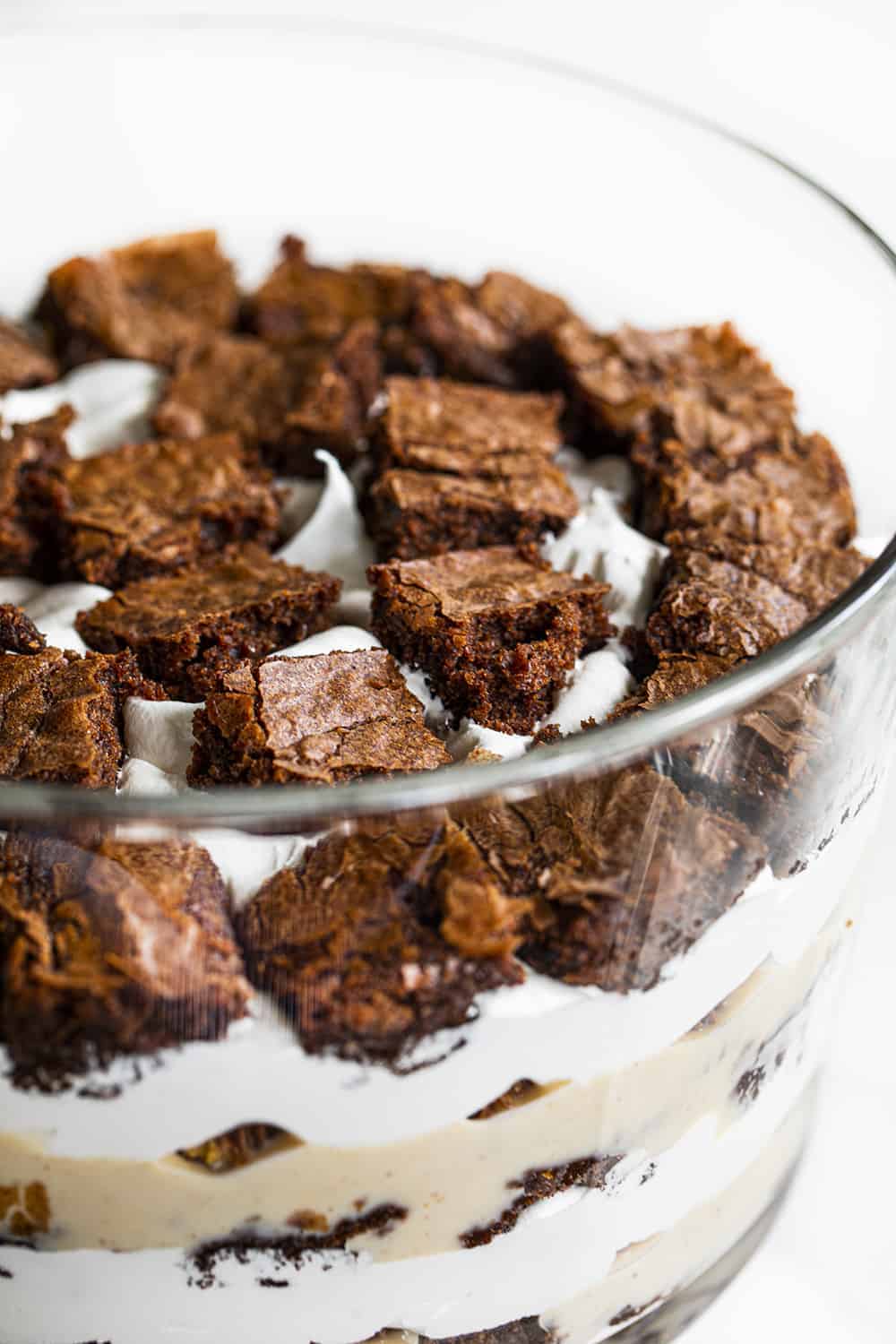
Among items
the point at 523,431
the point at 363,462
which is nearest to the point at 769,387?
the point at 523,431

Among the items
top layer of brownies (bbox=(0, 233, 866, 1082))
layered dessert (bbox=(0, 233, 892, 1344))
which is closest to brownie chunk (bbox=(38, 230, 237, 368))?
top layer of brownies (bbox=(0, 233, 866, 1082))

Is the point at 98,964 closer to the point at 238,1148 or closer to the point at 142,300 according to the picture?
the point at 238,1148

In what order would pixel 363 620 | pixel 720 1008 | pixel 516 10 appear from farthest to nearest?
1. pixel 516 10
2. pixel 363 620
3. pixel 720 1008

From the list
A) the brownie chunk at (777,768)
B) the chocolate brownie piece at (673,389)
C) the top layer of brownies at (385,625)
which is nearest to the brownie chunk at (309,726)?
the top layer of brownies at (385,625)

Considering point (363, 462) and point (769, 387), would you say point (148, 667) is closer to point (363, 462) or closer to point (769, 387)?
point (363, 462)

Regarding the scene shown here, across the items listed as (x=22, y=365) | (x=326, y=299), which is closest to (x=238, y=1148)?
(x=22, y=365)

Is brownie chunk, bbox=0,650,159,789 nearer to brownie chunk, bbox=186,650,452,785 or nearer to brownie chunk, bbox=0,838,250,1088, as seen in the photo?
brownie chunk, bbox=186,650,452,785
